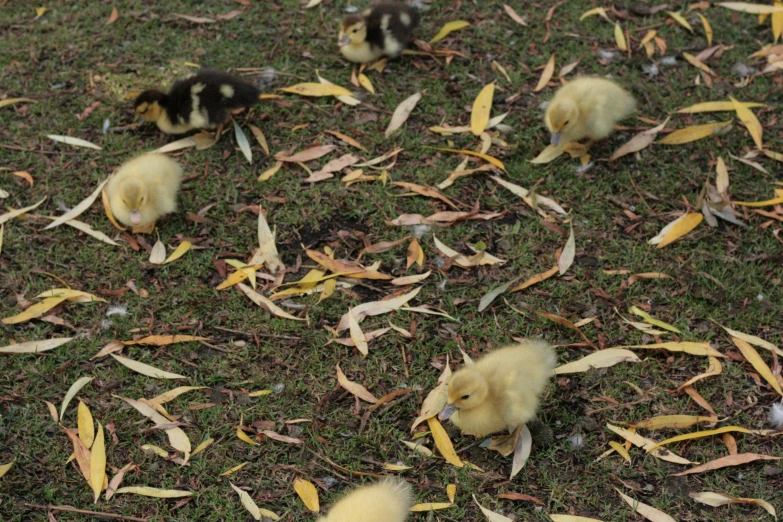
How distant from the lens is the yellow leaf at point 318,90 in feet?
16.1

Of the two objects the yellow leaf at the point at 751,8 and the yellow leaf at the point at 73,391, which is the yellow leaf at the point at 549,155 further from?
the yellow leaf at the point at 73,391

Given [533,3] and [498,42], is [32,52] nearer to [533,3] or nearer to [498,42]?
[498,42]

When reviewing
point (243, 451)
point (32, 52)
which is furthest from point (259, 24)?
point (243, 451)

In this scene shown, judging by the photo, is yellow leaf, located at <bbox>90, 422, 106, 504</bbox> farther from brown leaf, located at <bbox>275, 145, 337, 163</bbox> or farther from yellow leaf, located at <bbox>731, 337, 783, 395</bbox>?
yellow leaf, located at <bbox>731, 337, 783, 395</bbox>

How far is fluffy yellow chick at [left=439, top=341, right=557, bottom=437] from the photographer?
10.2 ft

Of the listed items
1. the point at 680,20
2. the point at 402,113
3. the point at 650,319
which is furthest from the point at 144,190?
the point at 680,20

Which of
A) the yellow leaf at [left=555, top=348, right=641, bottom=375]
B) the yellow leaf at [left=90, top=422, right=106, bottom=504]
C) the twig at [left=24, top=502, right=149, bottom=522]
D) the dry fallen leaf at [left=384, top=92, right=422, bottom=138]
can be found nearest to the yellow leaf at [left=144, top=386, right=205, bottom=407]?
the yellow leaf at [left=90, top=422, right=106, bottom=504]

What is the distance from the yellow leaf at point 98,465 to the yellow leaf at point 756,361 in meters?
3.00

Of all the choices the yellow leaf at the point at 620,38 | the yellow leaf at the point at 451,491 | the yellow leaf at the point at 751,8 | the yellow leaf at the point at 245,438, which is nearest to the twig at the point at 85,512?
the yellow leaf at the point at 245,438

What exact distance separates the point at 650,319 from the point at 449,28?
2649mm

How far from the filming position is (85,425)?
3.39 meters

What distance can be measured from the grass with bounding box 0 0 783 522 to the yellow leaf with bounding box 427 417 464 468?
53mm

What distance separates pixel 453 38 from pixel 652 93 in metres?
1.42

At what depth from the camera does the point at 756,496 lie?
3139 millimetres
